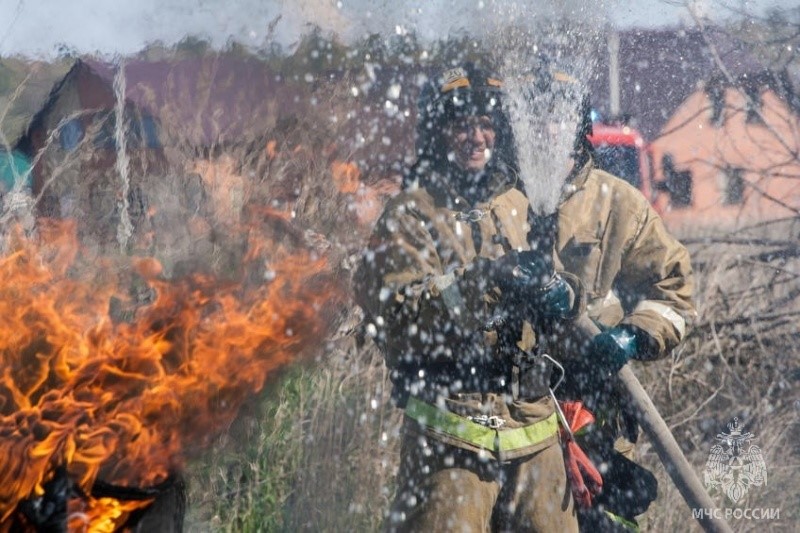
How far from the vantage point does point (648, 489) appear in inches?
134

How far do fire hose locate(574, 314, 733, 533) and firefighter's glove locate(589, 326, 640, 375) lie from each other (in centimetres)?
12

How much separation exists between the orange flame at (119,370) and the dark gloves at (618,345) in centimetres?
136

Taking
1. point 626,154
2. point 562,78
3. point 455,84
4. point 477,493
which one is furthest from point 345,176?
point 477,493

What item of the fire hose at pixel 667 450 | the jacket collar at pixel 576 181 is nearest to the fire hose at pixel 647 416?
the fire hose at pixel 667 450

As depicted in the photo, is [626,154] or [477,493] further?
[626,154]

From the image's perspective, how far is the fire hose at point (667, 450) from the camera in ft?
11.2

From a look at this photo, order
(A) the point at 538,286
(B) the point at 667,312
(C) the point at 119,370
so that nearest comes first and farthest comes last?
(C) the point at 119,370, (A) the point at 538,286, (B) the point at 667,312

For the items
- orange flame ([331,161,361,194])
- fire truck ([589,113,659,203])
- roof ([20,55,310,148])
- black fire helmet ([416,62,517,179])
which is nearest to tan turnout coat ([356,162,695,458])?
black fire helmet ([416,62,517,179])

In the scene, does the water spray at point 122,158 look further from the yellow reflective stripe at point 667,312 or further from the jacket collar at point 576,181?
the yellow reflective stripe at point 667,312

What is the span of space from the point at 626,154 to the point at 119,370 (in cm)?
393

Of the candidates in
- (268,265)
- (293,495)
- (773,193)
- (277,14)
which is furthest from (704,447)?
(277,14)

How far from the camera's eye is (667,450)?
3520mm

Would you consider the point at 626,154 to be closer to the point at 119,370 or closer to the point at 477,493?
the point at 477,493

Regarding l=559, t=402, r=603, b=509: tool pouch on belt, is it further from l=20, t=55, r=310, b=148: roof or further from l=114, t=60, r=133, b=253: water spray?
l=20, t=55, r=310, b=148: roof
